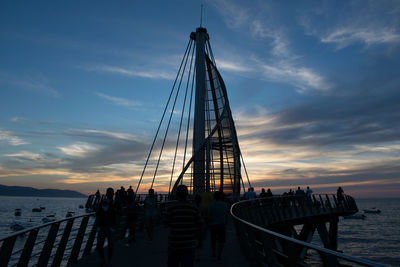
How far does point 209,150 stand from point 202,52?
23.0 feet

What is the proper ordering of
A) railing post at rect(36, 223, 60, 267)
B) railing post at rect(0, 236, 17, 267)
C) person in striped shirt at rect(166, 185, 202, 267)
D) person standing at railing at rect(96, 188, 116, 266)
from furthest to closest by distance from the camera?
person standing at railing at rect(96, 188, 116, 266) < railing post at rect(36, 223, 60, 267) < person in striped shirt at rect(166, 185, 202, 267) < railing post at rect(0, 236, 17, 267)

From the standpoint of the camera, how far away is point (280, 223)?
19.2 m

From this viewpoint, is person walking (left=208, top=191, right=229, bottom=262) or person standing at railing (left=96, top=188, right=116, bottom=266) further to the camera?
person walking (left=208, top=191, right=229, bottom=262)

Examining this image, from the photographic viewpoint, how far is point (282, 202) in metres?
20.0

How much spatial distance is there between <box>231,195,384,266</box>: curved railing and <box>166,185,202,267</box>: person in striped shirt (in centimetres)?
94

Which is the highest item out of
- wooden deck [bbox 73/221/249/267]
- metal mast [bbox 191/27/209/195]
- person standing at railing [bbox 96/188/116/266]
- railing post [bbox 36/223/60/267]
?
metal mast [bbox 191/27/209/195]

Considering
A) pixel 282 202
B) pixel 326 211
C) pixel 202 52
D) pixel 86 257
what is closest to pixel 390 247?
pixel 326 211

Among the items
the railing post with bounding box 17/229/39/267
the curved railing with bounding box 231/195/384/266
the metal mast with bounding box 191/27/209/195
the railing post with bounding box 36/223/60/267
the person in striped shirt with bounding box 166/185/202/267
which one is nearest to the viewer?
the curved railing with bounding box 231/195/384/266

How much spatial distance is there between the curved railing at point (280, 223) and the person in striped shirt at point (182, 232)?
3.09 feet

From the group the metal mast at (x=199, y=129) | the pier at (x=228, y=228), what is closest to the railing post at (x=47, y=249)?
the pier at (x=228, y=228)

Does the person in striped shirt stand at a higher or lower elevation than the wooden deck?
higher

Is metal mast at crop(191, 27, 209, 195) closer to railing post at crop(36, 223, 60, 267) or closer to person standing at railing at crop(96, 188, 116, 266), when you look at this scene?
person standing at railing at crop(96, 188, 116, 266)

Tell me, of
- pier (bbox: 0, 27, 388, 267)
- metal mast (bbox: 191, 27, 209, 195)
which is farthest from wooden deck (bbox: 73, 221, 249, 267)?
metal mast (bbox: 191, 27, 209, 195)

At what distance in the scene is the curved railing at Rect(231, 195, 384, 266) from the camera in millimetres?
3162
